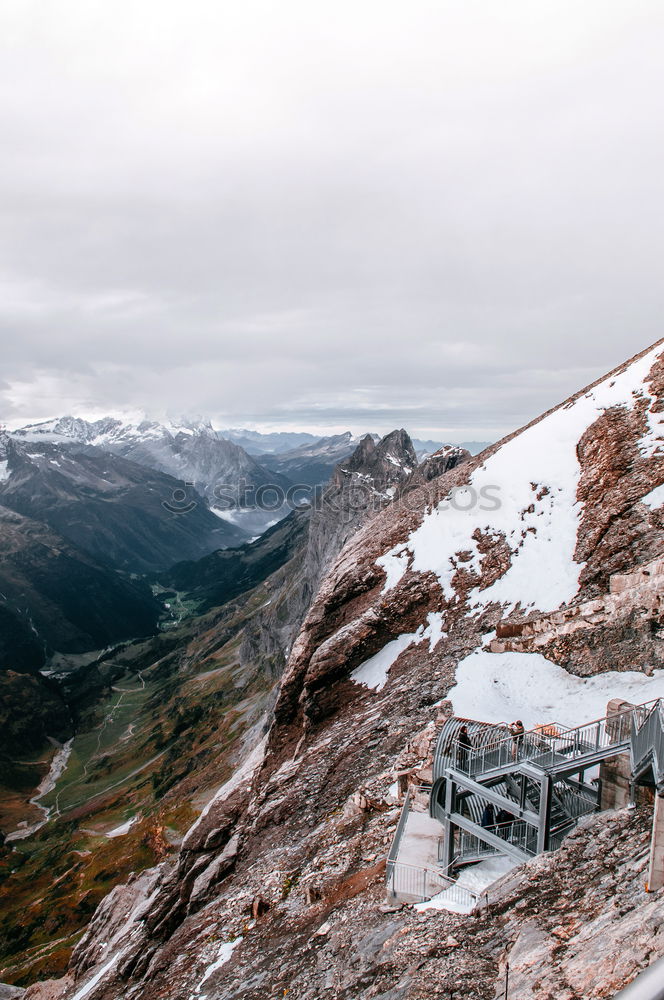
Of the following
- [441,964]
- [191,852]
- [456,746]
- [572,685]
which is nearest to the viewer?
[441,964]

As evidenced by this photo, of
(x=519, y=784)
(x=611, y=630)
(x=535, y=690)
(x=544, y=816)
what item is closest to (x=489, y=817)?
(x=519, y=784)

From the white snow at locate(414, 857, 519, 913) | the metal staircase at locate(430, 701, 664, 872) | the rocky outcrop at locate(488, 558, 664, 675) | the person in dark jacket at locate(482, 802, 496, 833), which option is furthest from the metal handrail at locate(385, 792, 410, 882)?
the rocky outcrop at locate(488, 558, 664, 675)

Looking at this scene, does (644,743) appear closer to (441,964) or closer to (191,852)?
(441,964)

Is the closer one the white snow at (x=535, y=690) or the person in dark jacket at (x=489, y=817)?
the person in dark jacket at (x=489, y=817)

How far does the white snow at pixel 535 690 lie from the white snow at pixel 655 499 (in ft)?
36.4

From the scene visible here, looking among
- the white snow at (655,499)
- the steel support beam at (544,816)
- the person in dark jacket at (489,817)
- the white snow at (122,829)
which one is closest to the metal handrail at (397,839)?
the person in dark jacket at (489,817)

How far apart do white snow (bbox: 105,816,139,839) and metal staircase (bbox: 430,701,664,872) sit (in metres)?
161

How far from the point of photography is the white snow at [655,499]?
30.2m

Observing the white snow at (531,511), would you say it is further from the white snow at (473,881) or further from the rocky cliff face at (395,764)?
the white snow at (473,881)

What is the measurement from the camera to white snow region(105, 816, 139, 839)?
481 ft

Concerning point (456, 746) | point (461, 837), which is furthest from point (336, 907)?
point (456, 746)

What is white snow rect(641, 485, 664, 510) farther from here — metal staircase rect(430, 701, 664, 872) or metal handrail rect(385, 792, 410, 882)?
metal handrail rect(385, 792, 410, 882)

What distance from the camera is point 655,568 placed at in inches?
1016

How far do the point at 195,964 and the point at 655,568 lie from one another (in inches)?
1093
